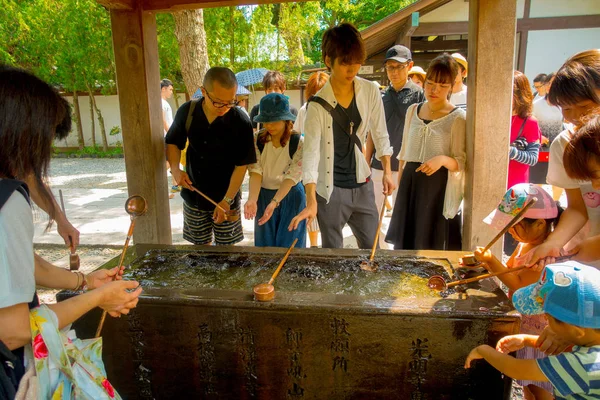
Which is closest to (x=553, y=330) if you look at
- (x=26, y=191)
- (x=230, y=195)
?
(x=26, y=191)

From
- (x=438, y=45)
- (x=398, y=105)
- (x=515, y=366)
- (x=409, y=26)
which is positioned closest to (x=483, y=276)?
(x=515, y=366)

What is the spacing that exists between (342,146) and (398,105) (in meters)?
1.46

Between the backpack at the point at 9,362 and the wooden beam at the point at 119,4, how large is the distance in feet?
7.46

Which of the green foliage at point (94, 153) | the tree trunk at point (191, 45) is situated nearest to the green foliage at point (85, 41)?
the green foliage at point (94, 153)

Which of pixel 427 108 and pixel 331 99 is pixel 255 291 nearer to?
pixel 331 99

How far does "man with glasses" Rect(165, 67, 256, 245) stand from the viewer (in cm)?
330

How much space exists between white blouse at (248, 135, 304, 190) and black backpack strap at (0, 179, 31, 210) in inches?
85.8

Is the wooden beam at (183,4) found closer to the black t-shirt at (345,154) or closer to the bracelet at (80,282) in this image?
the black t-shirt at (345,154)

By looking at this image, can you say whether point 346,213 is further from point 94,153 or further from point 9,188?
point 94,153

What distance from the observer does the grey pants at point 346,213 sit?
3.31m

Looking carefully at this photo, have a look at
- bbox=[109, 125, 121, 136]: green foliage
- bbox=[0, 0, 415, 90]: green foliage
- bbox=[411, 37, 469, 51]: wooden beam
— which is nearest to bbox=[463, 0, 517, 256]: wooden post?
bbox=[411, 37, 469, 51]: wooden beam

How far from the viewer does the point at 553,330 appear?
1.44 m

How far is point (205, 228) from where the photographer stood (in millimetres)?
3549

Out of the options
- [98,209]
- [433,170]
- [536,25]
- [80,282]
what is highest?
[536,25]
